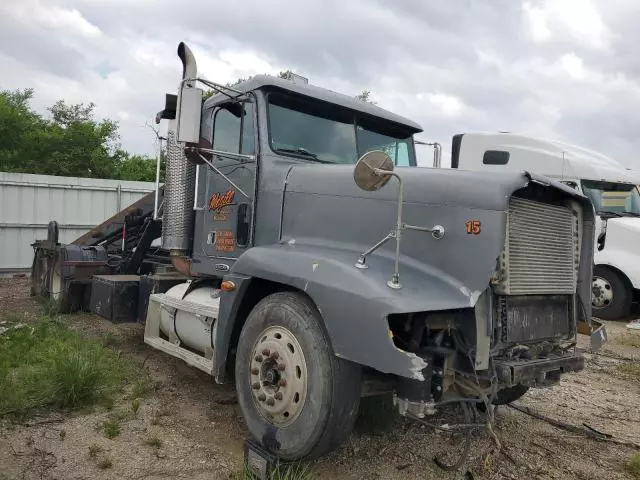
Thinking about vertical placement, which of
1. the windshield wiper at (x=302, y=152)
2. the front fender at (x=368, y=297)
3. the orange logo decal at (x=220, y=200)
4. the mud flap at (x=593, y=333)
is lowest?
the mud flap at (x=593, y=333)

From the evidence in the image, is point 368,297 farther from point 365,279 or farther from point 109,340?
point 109,340

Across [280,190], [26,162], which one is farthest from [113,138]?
[280,190]

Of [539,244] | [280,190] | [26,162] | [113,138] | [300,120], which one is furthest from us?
[113,138]

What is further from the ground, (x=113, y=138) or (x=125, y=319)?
(x=113, y=138)

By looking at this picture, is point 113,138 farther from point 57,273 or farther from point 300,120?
point 300,120

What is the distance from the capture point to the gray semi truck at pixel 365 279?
3145mm

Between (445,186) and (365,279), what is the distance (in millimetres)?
776

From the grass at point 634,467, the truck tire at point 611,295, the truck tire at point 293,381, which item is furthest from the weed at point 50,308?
the truck tire at point 611,295

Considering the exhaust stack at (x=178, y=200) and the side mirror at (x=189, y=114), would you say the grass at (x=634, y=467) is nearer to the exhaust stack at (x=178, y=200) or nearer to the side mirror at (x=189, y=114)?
the side mirror at (x=189, y=114)

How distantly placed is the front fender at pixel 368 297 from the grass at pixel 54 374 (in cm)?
211

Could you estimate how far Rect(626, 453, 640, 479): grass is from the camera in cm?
381

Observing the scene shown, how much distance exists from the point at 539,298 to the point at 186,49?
11.0 feet

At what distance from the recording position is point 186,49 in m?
4.64

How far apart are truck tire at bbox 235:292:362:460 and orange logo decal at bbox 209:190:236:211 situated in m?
1.46
